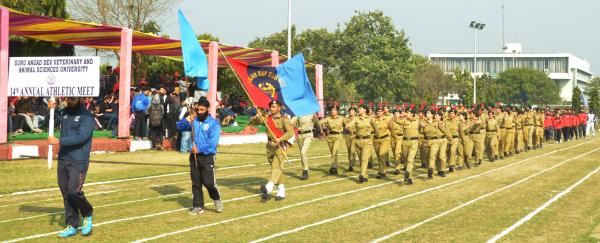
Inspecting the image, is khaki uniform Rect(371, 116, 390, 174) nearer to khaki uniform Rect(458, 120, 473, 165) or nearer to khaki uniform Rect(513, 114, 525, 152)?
khaki uniform Rect(458, 120, 473, 165)

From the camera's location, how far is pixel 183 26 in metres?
14.0

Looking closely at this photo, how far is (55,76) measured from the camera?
14695 mm

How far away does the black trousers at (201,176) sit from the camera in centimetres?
1110

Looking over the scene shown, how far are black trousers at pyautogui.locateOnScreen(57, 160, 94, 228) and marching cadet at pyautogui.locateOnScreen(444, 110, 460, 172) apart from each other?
39.8 ft

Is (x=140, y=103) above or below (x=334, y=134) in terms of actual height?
above

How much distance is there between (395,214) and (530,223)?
6.78 ft

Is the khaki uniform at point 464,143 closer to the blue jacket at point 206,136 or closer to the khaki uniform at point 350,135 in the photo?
the khaki uniform at point 350,135

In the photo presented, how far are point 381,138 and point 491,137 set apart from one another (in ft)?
27.1

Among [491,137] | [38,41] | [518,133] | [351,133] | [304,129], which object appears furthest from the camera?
[38,41]

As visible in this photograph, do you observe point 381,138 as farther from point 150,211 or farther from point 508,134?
point 508,134

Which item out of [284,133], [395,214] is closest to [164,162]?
[284,133]

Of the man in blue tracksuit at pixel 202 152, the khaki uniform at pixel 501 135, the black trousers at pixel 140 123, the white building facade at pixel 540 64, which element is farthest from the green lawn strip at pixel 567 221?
the white building facade at pixel 540 64

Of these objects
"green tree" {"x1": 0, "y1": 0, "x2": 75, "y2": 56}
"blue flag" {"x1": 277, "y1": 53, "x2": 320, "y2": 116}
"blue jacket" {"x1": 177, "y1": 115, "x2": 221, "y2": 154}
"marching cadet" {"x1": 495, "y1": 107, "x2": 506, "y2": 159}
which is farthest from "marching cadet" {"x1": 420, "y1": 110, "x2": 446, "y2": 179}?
"green tree" {"x1": 0, "y1": 0, "x2": 75, "y2": 56}

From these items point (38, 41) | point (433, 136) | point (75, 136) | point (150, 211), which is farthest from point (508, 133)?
point (75, 136)
